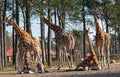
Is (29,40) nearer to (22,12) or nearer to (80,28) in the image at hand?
(22,12)

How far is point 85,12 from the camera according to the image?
47.1 metres

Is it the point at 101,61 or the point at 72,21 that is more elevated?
the point at 72,21

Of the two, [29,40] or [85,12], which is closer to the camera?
[29,40]

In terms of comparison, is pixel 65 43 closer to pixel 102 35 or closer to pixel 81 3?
pixel 102 35

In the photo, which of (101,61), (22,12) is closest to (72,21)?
(22,12)

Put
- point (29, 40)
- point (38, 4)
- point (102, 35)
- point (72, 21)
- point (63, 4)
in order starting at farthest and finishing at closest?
point (72, 21) < point (63, 4) < point (38, 4) < point (102, 35) < point (29, 40)

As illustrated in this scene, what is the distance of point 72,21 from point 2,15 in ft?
33.5

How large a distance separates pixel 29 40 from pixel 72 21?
24801 mm

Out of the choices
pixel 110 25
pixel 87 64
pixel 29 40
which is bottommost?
pixel 87 64

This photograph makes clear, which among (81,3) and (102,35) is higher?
(81,3)

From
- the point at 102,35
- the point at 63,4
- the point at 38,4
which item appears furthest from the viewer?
the point at 63,4

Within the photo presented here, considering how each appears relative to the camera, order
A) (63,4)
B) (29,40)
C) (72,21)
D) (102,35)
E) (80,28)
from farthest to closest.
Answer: (80,28) < (72,21) < (63,4) < (102,35) < (29,40)

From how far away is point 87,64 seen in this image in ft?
68.1

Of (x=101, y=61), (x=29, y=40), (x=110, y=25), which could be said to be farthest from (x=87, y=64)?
(x=110, y=25)
